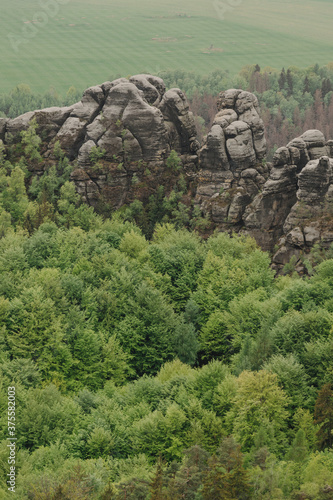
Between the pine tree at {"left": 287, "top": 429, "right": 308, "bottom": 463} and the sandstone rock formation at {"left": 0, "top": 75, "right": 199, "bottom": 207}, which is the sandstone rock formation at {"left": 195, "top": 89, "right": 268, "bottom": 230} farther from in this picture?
the pine tree at {"left": 287, "top": 429, "right": 308, "bottom": 463}

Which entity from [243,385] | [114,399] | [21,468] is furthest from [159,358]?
[21,468]

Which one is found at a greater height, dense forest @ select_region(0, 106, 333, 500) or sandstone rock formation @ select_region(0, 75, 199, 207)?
sandstone rock formation @ select_region(0, 75, 199, 207)

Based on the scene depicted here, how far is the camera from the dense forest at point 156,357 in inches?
2502

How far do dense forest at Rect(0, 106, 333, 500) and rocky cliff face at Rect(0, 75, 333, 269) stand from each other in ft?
16.4

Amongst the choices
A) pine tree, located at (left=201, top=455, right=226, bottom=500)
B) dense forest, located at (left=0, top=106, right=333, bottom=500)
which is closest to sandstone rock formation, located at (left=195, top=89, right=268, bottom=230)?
dense forest, located at (left=0, top=106, right=333, bottom=500)

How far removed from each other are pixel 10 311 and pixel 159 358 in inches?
794

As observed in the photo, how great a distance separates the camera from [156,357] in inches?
3782

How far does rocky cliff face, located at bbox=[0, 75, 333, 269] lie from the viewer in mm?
115625

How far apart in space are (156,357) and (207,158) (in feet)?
153

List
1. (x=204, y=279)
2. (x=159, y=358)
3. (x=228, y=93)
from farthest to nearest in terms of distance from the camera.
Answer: (x=228, y=93) → (x=204, y=279) → (x=159, y=358)

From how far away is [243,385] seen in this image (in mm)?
74000

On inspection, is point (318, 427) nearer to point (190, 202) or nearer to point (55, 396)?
point (55, 396)

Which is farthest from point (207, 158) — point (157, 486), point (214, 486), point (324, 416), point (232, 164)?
point (157, 486)

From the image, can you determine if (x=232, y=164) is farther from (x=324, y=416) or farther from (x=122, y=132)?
(x=324, y=416)
